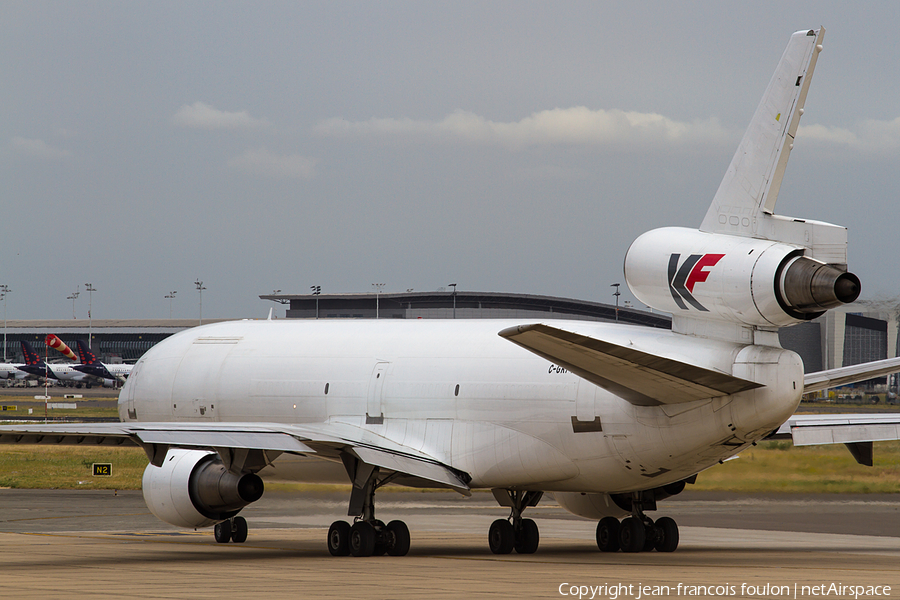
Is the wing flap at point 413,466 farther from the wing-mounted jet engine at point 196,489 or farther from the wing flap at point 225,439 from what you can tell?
the wing-mounted jet engine at point 196,489

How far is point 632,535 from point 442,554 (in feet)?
11.8

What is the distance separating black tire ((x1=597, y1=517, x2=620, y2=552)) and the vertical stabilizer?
726 centimetres

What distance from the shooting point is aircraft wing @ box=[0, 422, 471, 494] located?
56.7 ft

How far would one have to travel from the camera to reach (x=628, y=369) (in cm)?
1550

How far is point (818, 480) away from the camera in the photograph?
101 feet

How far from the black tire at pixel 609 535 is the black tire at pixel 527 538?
1293 mm

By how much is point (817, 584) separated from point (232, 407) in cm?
1266

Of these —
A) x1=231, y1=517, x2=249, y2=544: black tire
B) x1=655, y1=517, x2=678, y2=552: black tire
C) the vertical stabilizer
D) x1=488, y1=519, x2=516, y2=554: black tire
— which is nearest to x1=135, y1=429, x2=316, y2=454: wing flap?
x1=488, y1=519, x2=516, y2=554: black tire

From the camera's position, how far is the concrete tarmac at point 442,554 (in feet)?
42.6

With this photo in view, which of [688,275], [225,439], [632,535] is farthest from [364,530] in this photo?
[688,275]

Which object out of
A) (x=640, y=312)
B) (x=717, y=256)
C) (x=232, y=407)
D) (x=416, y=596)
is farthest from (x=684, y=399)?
(x=640, y=312)

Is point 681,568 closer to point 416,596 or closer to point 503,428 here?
point 503,428

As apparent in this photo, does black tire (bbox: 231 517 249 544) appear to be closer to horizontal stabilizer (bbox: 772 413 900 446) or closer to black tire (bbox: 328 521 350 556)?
black tire (bbox: 328 521 350 556)

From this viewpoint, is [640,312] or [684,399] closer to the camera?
[684,399]
